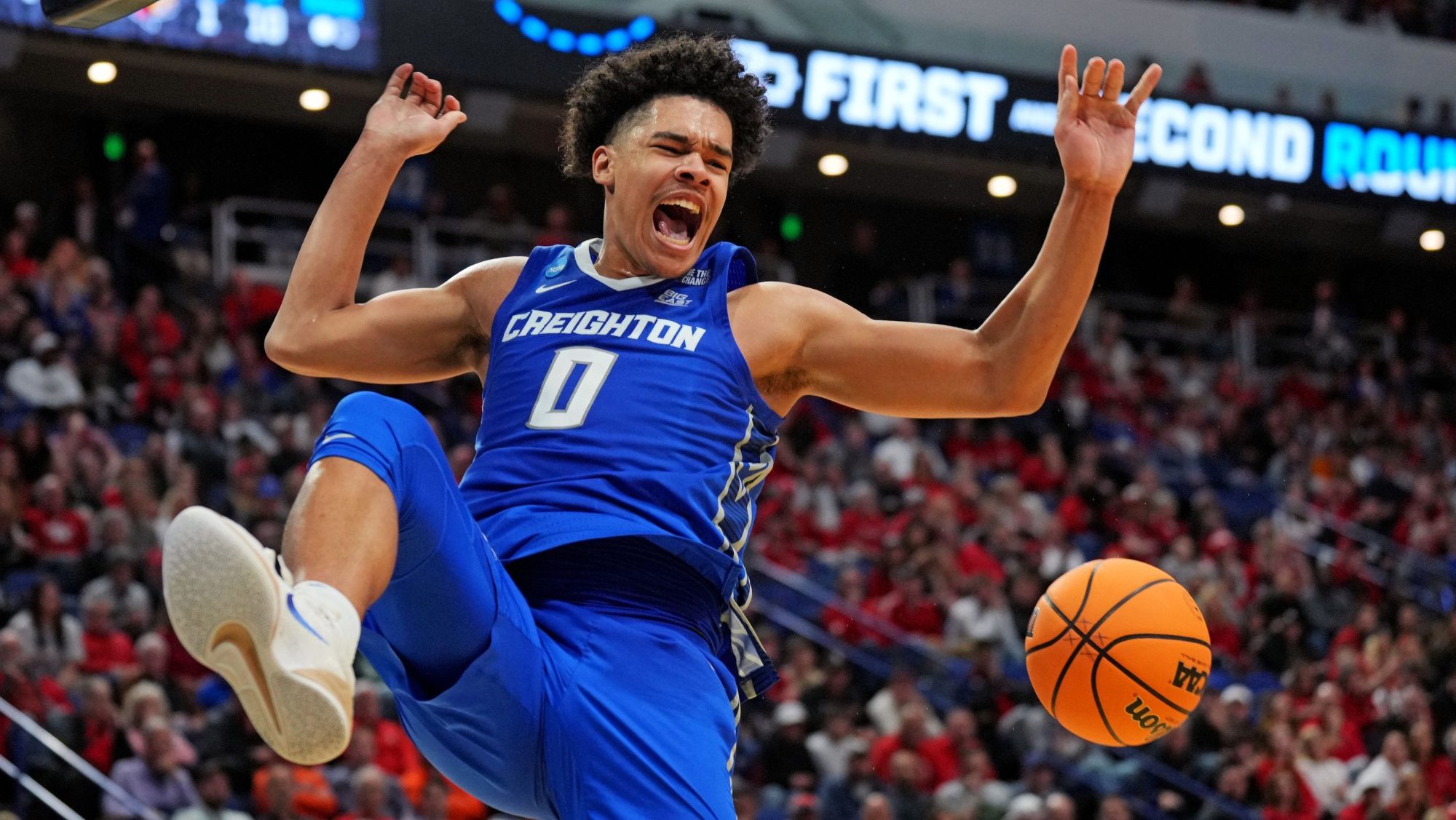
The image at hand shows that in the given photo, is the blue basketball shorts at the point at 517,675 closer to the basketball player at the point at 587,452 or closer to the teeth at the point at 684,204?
the basketball player at the point at 587,452

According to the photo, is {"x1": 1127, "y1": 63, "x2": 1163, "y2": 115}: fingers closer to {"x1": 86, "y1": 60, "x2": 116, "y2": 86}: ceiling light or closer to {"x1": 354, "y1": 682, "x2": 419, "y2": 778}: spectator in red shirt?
{"x1": 354, "y1": 682, "x2": 419, "y2": 778}: spectator in red shirt

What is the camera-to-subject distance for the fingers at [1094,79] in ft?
13.7

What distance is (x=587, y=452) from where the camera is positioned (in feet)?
13.4

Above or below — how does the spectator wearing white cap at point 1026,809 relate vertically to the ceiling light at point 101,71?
below

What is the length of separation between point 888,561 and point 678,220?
9236 millimetres

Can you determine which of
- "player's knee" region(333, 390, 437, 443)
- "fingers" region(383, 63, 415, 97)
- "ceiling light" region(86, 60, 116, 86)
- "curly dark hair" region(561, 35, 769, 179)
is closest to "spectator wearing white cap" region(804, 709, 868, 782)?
"curly dark hair" region(561, 35, 769, 179)

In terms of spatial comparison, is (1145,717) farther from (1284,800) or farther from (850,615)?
(850,615)

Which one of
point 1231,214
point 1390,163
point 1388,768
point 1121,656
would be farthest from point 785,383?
point 1231,214

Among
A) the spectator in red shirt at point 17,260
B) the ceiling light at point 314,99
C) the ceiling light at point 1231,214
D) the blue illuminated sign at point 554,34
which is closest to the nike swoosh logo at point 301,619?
the spectator in red shirt at point 17,260

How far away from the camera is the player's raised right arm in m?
4.47

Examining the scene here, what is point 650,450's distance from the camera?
4121 millimetres

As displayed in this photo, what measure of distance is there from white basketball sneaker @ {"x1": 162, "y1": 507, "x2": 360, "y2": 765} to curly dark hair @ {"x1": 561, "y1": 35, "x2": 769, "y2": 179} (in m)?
1.86

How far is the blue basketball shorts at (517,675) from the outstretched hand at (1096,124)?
53.4 inches

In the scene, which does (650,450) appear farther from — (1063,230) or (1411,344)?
(1411,344)
